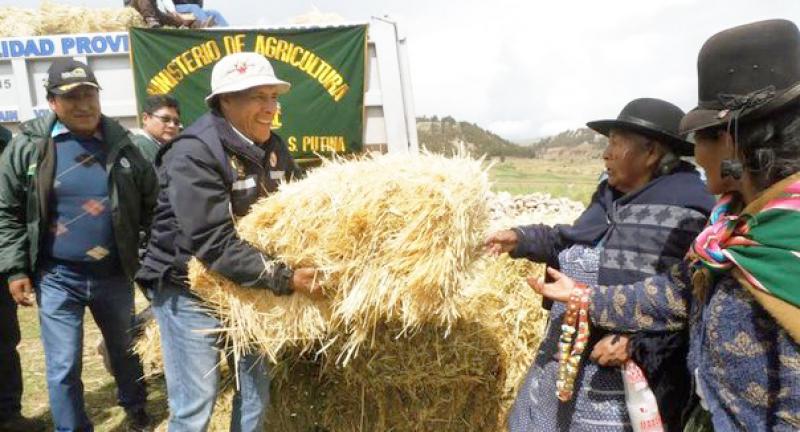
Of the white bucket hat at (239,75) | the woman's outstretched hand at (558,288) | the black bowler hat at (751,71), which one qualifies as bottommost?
the woman's outstretched hand at (558,288)

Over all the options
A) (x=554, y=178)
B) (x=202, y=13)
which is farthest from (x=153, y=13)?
(x=554, y=178)

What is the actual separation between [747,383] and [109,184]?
3.02 m

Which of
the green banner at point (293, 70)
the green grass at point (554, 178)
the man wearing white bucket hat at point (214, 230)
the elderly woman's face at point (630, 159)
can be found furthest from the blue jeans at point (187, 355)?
the green grass at point (554, 178)

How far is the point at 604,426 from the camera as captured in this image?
6.26 ft

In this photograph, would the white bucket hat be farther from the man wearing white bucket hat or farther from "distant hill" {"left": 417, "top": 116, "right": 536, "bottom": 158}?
"distant hill" {"left": 417, "top": 116, "right": 536, "bottom": 158}

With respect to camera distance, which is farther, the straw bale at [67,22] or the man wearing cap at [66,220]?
the straw bale at [67,22]

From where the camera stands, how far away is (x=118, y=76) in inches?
193

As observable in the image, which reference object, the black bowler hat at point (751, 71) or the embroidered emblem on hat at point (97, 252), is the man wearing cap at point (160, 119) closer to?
the embroidered emblem on hat at point (97, 252)

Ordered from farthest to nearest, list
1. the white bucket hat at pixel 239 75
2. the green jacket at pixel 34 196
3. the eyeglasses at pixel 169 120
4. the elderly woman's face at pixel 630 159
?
1. the eyeglasses at pixel 169 120
2. the green jacket at pixel 34 196
3. the white bucket hat at pixel 239 75
4. the elderly woman's face at pixel 630 159

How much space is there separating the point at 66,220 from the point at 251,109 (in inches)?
56.7

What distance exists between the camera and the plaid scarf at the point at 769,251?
1.17 meters

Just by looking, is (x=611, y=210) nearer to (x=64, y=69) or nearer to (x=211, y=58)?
(x=64, y=69)

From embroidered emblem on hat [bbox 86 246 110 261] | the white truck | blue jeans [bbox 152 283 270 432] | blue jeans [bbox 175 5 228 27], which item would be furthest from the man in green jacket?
blue jeans [bbox 175 5 228 27]

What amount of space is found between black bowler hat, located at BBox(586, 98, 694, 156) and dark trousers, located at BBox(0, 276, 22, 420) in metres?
3.70
